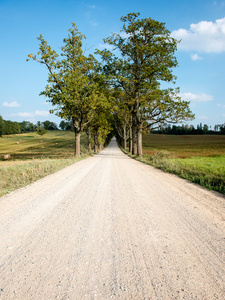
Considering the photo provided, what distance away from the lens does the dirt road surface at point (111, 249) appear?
211 centimetres

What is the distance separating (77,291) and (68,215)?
2216mm

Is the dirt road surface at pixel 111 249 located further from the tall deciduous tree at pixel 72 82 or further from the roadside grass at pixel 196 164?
the tall deciduous tree at pixel 72 82

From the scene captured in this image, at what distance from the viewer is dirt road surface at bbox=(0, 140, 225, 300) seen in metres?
2.11

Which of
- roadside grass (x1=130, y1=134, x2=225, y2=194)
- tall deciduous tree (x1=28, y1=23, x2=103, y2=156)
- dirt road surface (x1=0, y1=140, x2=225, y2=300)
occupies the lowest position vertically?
roadside grass (x1=130, y1=134, x2=225, y2=194)

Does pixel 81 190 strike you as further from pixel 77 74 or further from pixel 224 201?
pixel 77 74

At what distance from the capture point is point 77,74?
20.1m

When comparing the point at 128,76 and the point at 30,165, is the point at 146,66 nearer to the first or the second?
the point at 128,76

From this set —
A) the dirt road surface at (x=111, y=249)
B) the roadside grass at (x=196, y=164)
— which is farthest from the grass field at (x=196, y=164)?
the dirt road surface at (x=111, y=249)

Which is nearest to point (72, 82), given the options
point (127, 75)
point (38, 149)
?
point (127, 75)

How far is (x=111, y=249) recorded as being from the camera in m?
2.87

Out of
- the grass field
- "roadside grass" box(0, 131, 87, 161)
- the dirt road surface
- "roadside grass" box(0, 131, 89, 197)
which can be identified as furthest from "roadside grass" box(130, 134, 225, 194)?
"roadside grass" box(0, 131, 87, 161)

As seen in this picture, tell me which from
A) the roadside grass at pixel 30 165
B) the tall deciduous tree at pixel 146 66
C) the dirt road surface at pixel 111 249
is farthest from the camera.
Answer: the tall deciduous tree at pixel 146 66

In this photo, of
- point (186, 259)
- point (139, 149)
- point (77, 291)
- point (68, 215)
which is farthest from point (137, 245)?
point (139, 149)

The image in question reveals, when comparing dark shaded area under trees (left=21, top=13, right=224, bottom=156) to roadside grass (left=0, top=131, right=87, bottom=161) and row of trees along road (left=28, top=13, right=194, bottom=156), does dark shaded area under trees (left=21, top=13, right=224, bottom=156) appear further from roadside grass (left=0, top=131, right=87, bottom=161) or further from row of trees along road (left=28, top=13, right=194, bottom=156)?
roadside grass (left=0, top=131, right=87, bottom=161)
